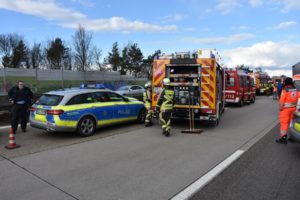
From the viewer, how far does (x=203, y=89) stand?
29.2 feet

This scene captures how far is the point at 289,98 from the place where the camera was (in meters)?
6.88

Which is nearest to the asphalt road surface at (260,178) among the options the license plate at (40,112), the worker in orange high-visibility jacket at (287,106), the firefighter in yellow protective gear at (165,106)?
the worker in orange high-visibility jacket at (287,106)

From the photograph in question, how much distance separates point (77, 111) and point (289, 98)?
242 inches

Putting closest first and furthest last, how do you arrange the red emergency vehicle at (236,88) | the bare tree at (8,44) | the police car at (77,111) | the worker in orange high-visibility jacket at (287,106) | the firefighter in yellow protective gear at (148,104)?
the worker in orange high-visibility jacket at (287,106)
the police car at (77,111)
the firefighter in yellow protective gear at (148,104)
the red emergency vehicle at (236,88)
the bare tree at (8,44)

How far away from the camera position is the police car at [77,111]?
7184 mm

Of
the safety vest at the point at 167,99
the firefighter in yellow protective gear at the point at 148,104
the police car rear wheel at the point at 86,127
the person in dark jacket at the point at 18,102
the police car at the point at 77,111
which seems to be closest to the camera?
the police car at the point at 77,111

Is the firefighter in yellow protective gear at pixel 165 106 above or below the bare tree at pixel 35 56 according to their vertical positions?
below

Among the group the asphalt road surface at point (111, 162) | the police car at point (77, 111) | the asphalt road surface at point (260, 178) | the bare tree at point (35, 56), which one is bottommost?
the asphalt road surface at point (260, 178)

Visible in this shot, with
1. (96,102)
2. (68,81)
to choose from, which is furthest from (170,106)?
(68,81)

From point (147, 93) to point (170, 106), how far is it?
202cm

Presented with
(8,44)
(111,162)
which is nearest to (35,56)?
(8,44)

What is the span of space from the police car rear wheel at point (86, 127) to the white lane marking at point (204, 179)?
4.37 meters

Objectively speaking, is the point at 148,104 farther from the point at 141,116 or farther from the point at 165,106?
the point at 165,106

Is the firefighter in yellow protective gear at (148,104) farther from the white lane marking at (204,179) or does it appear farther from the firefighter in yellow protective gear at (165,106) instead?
the white lane marking at (204,179)
